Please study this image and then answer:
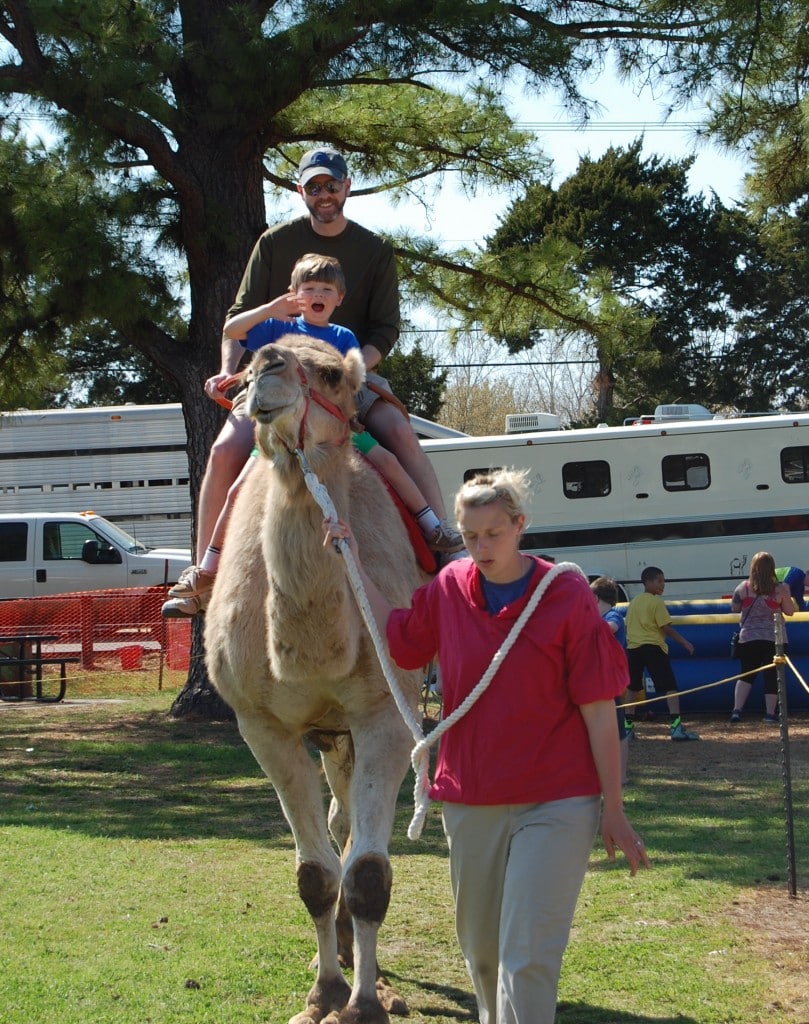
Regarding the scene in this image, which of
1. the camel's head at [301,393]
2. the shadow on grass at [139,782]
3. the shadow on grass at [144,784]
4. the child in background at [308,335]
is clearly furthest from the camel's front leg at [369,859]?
the shadow on grass at [139,782]

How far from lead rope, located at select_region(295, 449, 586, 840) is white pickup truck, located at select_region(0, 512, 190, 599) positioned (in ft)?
62.1

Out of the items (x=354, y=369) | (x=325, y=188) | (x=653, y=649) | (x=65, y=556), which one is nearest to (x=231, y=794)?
(x=653, y=649)

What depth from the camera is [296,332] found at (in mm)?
5473

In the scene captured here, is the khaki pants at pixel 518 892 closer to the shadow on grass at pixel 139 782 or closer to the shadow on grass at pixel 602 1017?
the shadow on grass at pixel 602 1017

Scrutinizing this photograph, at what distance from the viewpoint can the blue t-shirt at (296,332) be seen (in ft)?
17.9

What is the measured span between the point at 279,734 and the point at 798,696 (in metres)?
10.6

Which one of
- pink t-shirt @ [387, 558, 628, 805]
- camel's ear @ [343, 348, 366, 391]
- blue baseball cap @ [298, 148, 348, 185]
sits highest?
blue baseball cap @ [298, 148, 348, 185]

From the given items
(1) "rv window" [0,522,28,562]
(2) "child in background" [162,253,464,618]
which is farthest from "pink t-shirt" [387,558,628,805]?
(1) "rv window" [0,522,28,562]

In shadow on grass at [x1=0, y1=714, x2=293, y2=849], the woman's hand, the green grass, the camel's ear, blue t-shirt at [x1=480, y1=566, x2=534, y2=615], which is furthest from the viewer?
shadow on grass at [x1=0, y1=714, x2=293, y2=849]

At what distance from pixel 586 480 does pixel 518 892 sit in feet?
52.2

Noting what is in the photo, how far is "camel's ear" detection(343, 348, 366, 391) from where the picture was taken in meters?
4.77

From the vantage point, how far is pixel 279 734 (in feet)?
16.6

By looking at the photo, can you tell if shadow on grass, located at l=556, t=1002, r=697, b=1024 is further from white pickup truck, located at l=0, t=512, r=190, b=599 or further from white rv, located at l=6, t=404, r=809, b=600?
white pickup truck, located at l=0, t=512, r=190, b=599

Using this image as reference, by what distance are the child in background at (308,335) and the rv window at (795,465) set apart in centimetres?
1349
